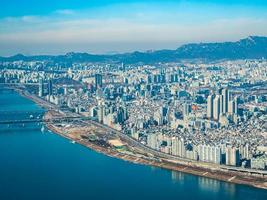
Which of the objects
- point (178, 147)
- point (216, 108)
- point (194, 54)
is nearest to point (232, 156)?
point (178, 147)

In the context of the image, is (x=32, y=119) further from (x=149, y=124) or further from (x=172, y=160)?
(x=172, y=160)

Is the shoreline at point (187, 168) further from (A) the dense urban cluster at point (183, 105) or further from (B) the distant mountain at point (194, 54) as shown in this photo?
(B) the distant mountain at point (194, 54)

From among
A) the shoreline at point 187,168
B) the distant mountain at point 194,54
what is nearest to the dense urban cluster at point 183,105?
the shoreline at point 187,168

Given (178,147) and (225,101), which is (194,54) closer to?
(225,101)

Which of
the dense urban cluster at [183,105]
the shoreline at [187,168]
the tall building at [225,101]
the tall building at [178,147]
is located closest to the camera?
the shoreline at [187,168]

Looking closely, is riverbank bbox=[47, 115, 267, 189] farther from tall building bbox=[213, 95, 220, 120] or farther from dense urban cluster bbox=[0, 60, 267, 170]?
tall building bbox=[213, 95, 220, 120]

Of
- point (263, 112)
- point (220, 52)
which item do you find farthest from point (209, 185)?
point (220, 52)

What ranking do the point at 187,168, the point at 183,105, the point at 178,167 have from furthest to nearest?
the point at 183,105 < the point at 178,167 < the point at 187,168
